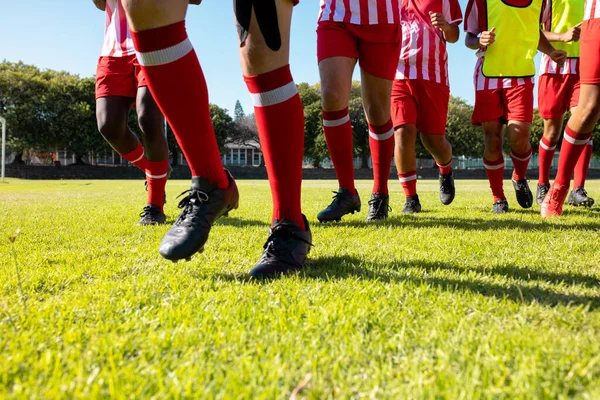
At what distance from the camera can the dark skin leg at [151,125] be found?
148 inches

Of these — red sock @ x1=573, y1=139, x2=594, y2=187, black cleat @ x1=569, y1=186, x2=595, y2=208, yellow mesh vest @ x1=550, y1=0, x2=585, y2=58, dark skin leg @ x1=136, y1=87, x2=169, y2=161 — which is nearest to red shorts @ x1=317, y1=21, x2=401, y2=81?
dark skin leg @ x1=136, y1=87, x2=169, y2=161

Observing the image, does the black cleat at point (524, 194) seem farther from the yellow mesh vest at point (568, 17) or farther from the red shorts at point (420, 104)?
the yellow mesh vest at point (568, 17)

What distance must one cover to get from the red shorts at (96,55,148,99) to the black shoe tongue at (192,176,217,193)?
7.71 feet

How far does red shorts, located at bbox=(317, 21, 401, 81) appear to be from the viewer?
11.7ft

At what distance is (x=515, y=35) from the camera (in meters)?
5.16

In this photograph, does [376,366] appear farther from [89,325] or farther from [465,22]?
[465,22]

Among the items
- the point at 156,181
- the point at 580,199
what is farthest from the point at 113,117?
the point at 580,199

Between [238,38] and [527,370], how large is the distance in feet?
5.34

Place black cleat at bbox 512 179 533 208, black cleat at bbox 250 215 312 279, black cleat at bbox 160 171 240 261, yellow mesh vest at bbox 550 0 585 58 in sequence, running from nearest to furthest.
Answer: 1. black cleat at bbox 160 171 240 261
2. black cleat at bbox 250 215 312 279
3. black cleat at bbox 512 179 533 208
4. yellow mesh vest at bbox 550 0 585 58

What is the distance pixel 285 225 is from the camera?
196 cm

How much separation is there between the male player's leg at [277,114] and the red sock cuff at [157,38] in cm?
28

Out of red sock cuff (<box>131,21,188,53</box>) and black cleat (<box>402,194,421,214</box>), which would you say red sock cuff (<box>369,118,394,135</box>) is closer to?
black cleat (<box>402,194,421,214</box>)

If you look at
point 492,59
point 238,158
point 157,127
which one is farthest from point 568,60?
point 238,158

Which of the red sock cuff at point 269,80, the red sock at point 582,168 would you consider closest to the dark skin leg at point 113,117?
the red sock cuff at point 269,80
